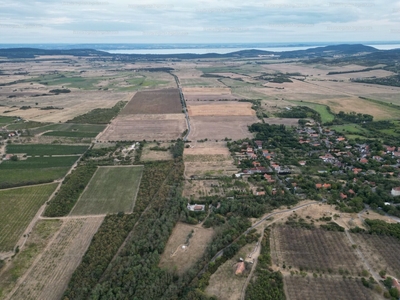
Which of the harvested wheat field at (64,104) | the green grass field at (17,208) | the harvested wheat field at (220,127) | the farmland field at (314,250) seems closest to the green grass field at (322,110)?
the harvested wheat field at (220,127)

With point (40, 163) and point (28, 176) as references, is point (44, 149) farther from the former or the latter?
point (28, 176)

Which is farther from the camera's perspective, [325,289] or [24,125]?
[24,125]

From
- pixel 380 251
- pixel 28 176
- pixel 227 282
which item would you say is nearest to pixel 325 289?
pixel 227 282

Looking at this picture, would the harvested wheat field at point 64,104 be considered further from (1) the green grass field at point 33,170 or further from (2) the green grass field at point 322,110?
(2) the green grass field at point 322,110

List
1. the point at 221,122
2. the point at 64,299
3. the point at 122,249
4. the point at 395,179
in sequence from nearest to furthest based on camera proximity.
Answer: the point at 64,299 → the point at 122,249 → the point at 395,179 → the point at 221,122

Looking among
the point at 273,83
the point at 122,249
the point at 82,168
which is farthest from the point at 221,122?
the point at 273,83

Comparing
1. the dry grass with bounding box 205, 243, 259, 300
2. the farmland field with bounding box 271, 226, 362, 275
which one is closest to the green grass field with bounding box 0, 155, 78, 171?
the dry grass with bounding box 205, 243, 259, 300

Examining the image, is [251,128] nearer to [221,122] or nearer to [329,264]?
[221,122]
